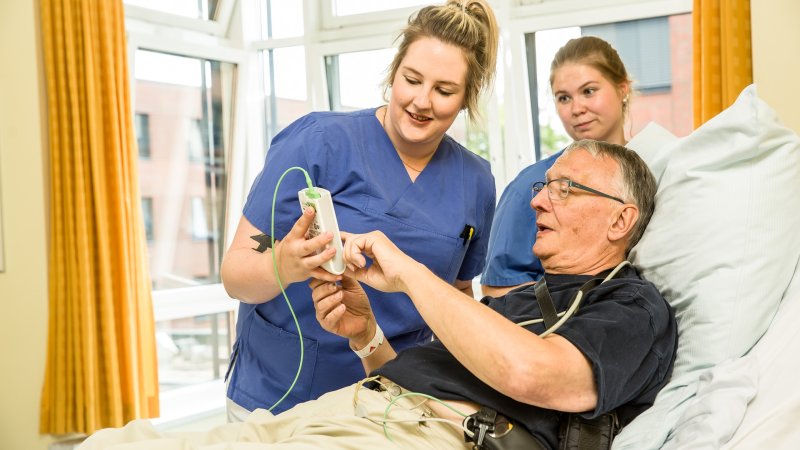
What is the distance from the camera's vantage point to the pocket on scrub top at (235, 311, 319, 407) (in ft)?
5.98

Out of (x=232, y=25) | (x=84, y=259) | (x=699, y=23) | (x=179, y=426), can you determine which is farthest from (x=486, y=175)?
(x=232, y=25)

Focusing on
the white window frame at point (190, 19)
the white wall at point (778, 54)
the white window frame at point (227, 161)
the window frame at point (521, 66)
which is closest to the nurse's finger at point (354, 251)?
the white wall at point (778, 54)

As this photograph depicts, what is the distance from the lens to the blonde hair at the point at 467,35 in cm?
180

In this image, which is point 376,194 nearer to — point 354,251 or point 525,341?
point 354,251

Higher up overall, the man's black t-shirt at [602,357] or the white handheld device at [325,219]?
the white handheld device at [325,219]

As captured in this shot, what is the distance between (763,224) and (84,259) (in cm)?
259

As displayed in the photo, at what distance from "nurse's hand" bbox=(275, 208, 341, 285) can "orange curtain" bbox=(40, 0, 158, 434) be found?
6.28 ft

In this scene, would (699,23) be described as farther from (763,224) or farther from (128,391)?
(128,391)

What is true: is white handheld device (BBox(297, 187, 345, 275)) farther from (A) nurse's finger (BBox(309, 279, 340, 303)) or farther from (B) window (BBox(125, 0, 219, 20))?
(B) window (BBox(125, 0, 219, 20))

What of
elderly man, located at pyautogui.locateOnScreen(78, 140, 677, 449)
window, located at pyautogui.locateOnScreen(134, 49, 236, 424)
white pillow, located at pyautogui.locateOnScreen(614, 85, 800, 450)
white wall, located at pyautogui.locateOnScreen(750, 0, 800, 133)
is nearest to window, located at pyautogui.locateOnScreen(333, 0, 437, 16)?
window, located at pyautogui.locateOnScreen(134, 49, 236, 424)

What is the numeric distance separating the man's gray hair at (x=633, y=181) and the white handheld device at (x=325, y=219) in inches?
22.5

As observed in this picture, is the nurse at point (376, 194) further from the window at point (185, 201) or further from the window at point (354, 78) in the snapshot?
the window at point (354, 78)

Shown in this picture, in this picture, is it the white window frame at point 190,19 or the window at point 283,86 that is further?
the window at point 283,86

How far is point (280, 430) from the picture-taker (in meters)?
1.51
